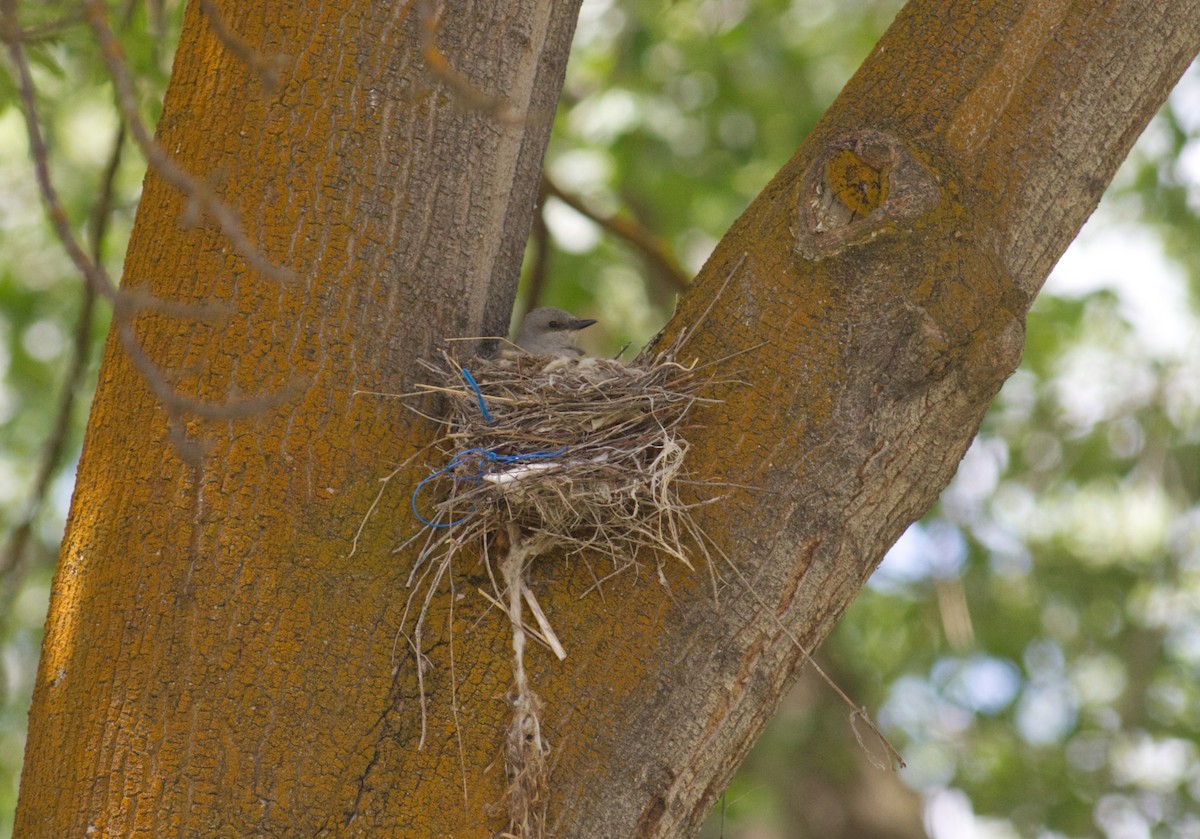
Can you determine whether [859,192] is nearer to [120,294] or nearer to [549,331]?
[120,294]

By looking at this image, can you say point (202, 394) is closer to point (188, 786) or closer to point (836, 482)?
point (188, 786)

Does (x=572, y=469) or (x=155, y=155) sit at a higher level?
(x=155, y=155)

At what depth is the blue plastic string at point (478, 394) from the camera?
3045 millimetres

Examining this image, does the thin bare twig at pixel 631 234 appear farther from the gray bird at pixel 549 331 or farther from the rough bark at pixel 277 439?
the rough bark at pixel 277 439

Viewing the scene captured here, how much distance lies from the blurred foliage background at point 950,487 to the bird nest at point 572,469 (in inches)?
174

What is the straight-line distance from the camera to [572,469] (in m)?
2.85

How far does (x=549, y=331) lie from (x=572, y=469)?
2692 mm

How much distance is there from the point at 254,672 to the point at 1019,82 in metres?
2.31

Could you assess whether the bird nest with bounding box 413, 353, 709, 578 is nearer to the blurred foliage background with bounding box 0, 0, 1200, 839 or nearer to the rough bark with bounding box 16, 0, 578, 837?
the rough bark with bounding box 16, 0, 578, 837

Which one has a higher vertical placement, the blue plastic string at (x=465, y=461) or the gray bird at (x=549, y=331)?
the gray bird at (x=549, y=331)

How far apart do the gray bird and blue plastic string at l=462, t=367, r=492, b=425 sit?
6.92ft

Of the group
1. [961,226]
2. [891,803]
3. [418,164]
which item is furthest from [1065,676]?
[418,164]

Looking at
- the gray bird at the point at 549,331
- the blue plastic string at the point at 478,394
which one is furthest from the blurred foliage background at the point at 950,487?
the blue plastic string at the point at 478,394

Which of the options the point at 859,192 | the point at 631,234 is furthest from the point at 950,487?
the point at 859,192
